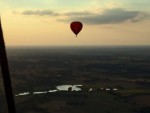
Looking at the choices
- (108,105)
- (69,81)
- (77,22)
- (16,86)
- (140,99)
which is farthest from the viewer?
(69,81)

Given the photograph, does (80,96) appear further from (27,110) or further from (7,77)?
(7,77)

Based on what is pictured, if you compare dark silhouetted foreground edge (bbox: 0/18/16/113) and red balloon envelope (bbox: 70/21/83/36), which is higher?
red balloon envelope (bbox: 70/21/83/36)

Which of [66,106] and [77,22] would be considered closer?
[77,22]

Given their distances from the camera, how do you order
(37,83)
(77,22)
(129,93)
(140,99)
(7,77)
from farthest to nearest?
1. (37,83)
2. (129,93)
3. (140,99)
4. (77,22)
5. (7,77)

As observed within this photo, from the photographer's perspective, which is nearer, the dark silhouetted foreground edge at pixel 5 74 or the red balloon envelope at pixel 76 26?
the dark silhouetted foreground edge at pixel 5 74

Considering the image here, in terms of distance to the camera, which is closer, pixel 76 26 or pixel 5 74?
pixel 5 74

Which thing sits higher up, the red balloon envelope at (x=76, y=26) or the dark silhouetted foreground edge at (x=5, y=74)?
the red balloon envelope at (x=76, y=26)

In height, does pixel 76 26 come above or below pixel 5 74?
above

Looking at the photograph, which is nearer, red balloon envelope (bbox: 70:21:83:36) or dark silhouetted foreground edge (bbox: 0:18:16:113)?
dark silhouetted foreground edge (bbox: 0:18:16:113)

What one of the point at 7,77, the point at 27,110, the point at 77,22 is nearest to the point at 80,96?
the point at 27,110

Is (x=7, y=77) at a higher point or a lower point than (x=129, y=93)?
higher
